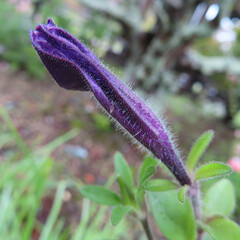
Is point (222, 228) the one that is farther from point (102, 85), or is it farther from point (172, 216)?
point (102, 85)

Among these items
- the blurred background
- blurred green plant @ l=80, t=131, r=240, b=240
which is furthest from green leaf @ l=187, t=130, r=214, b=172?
the blurred background

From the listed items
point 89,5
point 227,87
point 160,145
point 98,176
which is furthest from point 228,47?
point 160,145

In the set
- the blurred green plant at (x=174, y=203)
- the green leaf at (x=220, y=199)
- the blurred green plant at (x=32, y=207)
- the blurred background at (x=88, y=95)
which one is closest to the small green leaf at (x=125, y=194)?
the blurred green plant at (x=174, y=203)

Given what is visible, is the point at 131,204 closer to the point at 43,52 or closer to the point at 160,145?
the point at 160,145

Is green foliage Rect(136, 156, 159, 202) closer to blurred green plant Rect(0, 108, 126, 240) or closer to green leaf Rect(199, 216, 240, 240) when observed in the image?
green leaf Rect(199, 216, 240, 240)

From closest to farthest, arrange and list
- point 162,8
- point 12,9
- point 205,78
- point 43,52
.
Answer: point 43,52 < point 162,8 < point 205,78 < point 12,9

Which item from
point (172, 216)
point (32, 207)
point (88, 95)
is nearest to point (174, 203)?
point (172, 216)

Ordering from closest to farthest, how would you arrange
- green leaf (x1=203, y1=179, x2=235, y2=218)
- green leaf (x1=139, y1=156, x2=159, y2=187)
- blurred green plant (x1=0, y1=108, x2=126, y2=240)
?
green leaf (x1=139, y1=156, x2=159, y2=187) → green leaf (x1=203, y1=179, x2=235, y2=218) → blurred green plant (x1=0, y1=108, x2=126, y2=240)
